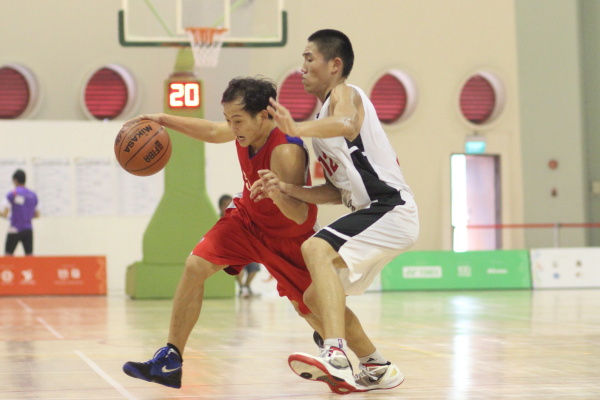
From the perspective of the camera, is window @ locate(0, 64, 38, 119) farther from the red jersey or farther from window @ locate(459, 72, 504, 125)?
the red jersey

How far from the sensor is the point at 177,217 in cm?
1285

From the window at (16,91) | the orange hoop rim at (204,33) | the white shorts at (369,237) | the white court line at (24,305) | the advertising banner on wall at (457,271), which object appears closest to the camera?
the white shorts at (369,237)

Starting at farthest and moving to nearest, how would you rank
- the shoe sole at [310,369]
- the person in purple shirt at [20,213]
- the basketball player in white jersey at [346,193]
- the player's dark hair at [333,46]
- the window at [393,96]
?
the window at [393,96] < the person in purple shirt at [20,213] < the player's dark hair at [333,46] < the basketball player in white jersey at [346,193] < the shoe sole at [310,369]

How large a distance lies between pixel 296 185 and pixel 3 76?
1280 cm

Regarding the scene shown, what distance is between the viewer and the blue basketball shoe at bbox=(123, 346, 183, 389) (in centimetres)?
479

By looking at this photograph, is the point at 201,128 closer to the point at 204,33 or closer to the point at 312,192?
the point at 312,192

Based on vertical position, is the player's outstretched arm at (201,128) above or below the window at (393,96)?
below

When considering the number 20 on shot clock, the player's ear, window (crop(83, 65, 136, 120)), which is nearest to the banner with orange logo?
the number 20 on shot clock

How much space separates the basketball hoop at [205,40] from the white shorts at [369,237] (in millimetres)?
8033

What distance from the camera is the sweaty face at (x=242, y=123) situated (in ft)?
16.1

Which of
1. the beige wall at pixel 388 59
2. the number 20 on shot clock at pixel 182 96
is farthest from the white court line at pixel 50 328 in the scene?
the beige wall at pixel 388 59

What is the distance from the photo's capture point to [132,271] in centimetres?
1333

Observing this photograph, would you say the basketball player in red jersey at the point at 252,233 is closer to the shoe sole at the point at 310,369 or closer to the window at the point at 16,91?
the shoe sole at the point at 310,369

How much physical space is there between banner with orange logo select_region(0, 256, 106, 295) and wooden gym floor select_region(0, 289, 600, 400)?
1001 mm
